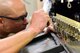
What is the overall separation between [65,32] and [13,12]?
25 centimetres

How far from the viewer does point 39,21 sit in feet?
2.23

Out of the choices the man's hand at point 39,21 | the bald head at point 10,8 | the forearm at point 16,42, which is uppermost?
the bald head at point 10,8

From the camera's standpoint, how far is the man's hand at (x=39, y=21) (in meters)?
0.68

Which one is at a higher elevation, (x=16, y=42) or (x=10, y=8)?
(x=10, y=8)

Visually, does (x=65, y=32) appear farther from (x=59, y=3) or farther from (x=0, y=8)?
(x=0, y=8)

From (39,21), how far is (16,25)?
0.11 m

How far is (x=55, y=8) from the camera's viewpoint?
2.93ft

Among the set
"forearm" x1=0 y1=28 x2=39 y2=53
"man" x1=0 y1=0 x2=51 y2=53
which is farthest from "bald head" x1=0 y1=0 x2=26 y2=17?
"forearm" x1=0 y1=28 x2=39 y2=53

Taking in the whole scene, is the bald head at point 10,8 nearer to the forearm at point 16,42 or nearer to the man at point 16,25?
the man at point 16,25

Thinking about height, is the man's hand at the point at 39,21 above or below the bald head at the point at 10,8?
below

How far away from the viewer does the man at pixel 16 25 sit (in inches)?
25.0

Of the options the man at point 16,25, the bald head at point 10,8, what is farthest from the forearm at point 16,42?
the bald head at point 10,8

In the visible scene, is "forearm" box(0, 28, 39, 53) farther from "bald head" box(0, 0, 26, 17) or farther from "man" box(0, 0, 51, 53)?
"bald head" box(0, 0, 26, 17)

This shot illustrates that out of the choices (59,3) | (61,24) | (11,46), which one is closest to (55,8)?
(59,3)
